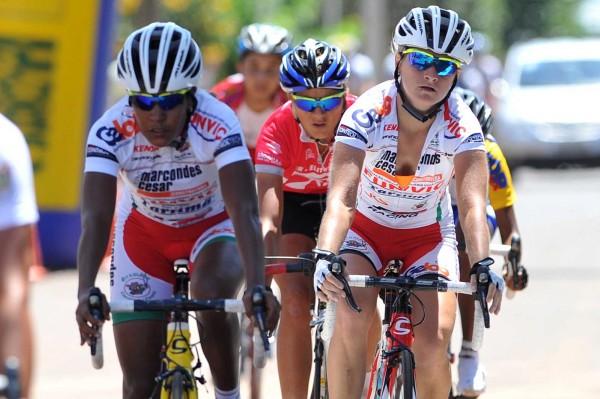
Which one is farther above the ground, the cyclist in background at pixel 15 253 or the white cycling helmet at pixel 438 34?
Result: the white cycling helmet at pixel 438 34

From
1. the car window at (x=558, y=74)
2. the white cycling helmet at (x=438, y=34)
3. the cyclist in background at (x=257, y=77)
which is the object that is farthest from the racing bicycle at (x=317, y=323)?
the car window at (x=558, y=74)

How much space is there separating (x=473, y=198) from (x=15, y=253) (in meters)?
2.21

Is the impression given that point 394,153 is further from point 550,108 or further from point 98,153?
point 550,108

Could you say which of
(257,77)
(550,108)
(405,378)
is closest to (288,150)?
(405,378)

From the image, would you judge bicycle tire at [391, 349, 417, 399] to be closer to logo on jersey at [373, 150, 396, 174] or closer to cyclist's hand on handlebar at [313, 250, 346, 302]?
cyclist's hand on handlebar at [313, 250, 346, 302]

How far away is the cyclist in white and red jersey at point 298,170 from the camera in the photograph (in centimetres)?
714

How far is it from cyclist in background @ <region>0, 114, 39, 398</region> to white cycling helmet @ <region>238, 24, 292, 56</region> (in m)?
4.51

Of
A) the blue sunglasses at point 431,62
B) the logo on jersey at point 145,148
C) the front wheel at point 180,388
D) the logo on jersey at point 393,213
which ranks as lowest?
the front wheel at point 180,388

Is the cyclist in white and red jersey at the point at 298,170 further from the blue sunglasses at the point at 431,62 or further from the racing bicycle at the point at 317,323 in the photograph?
the blue sunglasses at the point at 431,62

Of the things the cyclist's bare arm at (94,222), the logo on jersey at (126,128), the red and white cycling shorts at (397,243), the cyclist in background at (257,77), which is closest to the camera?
the cyclist's bare arm at (94,222)

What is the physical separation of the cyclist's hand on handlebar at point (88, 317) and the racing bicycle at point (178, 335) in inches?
0.7

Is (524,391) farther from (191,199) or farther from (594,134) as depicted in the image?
(594,134)

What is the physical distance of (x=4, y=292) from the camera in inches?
189

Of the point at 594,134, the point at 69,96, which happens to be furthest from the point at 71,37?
the point at 594,134
